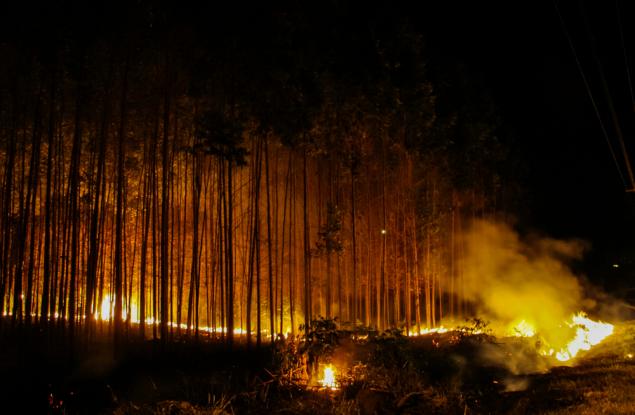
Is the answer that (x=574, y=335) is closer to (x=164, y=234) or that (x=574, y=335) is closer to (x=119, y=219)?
(x=164, y=234)

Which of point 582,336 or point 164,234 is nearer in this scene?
point 164,234

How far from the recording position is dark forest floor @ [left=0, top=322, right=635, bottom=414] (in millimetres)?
5359

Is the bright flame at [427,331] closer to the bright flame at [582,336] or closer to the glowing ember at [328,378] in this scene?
the bright flame at [582,336]

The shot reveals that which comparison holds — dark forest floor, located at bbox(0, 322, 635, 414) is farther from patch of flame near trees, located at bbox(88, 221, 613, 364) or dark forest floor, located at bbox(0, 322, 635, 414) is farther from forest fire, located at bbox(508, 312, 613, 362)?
patch of flame near trees, located at bbox(88, 221, 613, 364)

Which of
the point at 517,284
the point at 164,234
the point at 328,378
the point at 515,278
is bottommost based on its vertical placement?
the point at 328,378

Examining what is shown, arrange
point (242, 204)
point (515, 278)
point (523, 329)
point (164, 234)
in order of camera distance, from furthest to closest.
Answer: point (515, 278) < point (242, 204) < point (523, 329) < point (164, 234)

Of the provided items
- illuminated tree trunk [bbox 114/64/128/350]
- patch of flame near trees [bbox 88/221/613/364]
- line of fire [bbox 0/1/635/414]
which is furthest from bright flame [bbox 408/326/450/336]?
illuminated tree trunk [bbox 114/64/128/350]

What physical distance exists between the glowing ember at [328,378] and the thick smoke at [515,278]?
27.5ft

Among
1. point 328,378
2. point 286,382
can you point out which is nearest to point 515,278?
point 328,378

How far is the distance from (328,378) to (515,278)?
11.1m

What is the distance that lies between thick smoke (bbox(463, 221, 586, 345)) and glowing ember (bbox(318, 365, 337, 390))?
27.5ft

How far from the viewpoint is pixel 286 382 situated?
6152mm

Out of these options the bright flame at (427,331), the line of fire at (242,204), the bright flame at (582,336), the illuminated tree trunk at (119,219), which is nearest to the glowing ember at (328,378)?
the line of fire at (242,204)

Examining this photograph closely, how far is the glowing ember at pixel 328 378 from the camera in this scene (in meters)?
6.21
